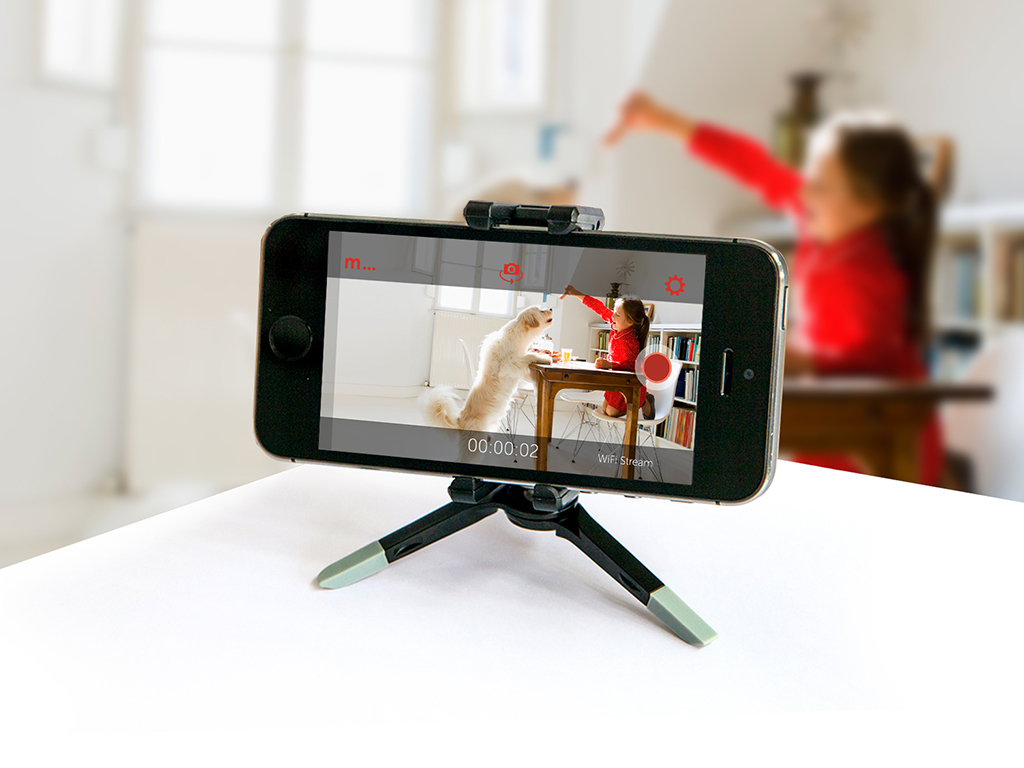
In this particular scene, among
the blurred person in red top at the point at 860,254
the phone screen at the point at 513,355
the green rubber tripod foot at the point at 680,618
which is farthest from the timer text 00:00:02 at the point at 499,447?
the blurred person in red top at the point at 860,254

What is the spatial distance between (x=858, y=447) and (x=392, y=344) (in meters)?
1.36

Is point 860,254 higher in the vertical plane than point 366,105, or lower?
lower

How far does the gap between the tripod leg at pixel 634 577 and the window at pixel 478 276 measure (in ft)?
0.46

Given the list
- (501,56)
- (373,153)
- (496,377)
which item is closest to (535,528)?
(496,377)

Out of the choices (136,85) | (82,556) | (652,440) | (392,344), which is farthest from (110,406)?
(652,440)

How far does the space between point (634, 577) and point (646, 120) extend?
1.50 meters

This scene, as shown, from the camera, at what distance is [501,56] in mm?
1792

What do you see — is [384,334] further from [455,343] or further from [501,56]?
[501,56]

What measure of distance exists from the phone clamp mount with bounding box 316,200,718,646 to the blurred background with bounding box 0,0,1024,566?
3.89 feet

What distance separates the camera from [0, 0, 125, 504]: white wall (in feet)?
4.31

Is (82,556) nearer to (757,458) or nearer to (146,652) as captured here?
(146,652)

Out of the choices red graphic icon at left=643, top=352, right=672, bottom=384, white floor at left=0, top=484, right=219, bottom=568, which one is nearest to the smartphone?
red graphic icon at left=643, top=352, right=672, bottom=384

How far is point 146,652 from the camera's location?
0.40 meters

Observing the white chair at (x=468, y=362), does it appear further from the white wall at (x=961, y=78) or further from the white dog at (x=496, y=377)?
the white wall at (x=961, y=78)
